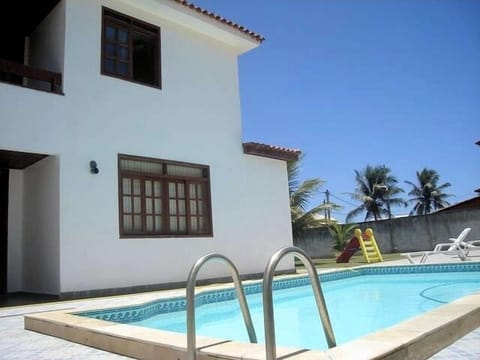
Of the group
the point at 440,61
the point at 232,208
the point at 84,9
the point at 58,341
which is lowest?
the point at 58,341

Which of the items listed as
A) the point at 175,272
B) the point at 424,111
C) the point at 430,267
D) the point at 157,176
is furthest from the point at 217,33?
the point at 424,111

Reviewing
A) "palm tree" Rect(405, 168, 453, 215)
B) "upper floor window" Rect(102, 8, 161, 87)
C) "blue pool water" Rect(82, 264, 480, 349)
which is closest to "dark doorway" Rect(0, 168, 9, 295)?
"upper floor window" Rect(102, 8, 161, 87)

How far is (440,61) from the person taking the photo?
57.3 feet

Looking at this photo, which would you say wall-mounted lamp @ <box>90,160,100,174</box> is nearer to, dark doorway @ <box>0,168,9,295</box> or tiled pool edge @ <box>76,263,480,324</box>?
dark doorway @ <box>0,168,9,295</box>

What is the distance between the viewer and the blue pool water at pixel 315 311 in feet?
21.1

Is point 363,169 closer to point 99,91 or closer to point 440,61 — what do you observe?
point 440,61

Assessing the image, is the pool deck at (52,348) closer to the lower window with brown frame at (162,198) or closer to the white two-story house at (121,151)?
the white two-story house at (121,151)

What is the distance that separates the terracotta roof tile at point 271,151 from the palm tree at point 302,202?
774 centimetres

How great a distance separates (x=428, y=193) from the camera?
175ft

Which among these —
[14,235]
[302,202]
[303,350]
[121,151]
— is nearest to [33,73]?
[121,151]

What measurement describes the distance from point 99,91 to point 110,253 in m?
3.63

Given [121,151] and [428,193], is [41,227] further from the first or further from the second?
[428,193]

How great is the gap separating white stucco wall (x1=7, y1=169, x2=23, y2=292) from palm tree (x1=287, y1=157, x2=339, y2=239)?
1383 cm

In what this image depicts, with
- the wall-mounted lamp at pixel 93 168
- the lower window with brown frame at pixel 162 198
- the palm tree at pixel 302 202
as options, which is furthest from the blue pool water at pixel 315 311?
the palm tree at pixel 302 202
